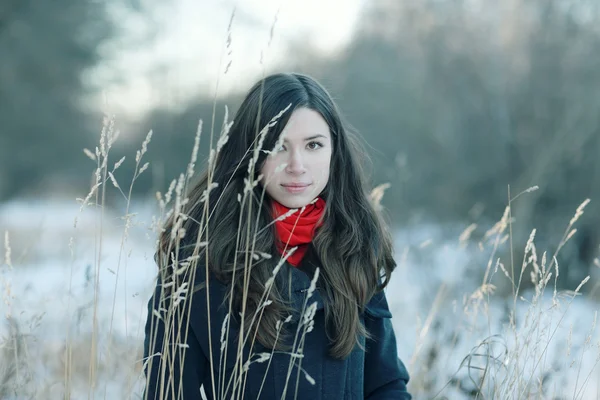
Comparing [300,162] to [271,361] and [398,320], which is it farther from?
[398,320]

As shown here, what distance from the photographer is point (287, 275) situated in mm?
1816

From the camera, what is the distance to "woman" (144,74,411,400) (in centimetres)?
176

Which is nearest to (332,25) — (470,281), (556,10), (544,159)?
(556,10)

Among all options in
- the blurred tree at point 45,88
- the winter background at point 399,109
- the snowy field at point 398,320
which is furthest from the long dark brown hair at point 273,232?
the blurred tree at point 45,88

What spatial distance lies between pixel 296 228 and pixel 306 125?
0.98ft

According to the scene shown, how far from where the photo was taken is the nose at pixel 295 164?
1.75m

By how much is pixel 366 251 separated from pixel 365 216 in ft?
0.40

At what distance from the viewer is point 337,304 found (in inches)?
71.2

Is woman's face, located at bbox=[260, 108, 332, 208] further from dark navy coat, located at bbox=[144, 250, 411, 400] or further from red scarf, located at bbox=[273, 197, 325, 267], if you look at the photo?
dark navy coat, located at bbox=[144, 250, 411, 400]

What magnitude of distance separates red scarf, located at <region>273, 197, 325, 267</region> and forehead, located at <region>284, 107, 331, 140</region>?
0.19m

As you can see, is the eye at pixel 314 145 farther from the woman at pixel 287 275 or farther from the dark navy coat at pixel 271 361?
the dark navy coat at pixel 271 361

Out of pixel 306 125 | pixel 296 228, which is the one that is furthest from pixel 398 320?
pixel 306 125

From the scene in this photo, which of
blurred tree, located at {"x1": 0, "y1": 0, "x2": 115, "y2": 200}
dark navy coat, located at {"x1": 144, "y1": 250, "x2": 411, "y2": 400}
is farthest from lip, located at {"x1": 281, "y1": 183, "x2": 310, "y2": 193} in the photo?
blurred tree, located at {"x1": 0, "y1": 0, "x2": 115, "y2": 200}

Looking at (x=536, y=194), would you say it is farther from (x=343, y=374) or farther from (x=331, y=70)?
(x=343, y=374)
